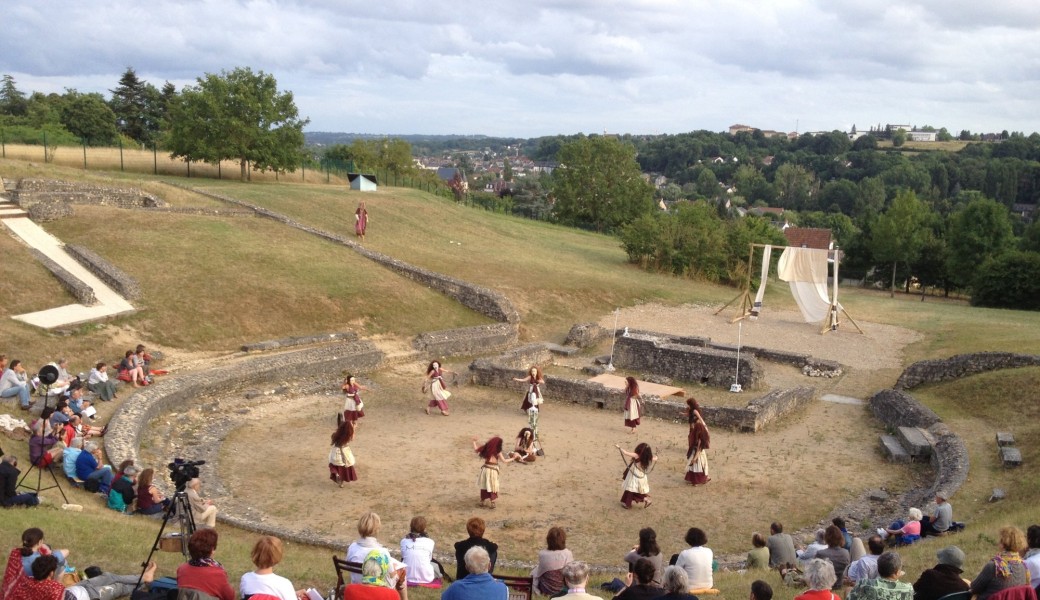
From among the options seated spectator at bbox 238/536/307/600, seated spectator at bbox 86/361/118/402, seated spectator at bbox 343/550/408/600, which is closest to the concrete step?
seated spectator at bbox 343/550/408/600

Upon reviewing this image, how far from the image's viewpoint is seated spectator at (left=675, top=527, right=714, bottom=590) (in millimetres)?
8133

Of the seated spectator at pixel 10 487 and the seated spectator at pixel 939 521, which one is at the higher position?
the seated spectator at pixel 10 487

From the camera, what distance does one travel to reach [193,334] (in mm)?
19984

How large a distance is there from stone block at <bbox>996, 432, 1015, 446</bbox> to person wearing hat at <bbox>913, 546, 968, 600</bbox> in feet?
30.7

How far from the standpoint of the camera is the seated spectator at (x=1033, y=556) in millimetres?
7004

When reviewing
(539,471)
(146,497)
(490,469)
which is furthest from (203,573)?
(539,471)

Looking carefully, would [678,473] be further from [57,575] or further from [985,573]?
[57,575]

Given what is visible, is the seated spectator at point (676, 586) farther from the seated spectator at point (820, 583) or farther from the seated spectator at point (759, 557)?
the seated spectator at point (759, 557)

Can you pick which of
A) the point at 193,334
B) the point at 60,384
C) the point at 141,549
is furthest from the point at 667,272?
the point at 141,549

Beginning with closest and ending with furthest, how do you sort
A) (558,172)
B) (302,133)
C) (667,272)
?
(667,272) < (302,133) < (558,172)

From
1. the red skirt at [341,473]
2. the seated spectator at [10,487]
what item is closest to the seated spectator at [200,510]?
the seated spectator at [10,487]

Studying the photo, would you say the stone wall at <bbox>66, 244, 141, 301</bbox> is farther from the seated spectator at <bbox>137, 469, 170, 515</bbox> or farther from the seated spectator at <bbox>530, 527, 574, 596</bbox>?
Result: the seated spectator at <bbox>530, 527, 574, 596</bbox>

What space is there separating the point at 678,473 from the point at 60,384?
454 inches

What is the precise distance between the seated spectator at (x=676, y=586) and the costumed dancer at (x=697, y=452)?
25.3 ft
